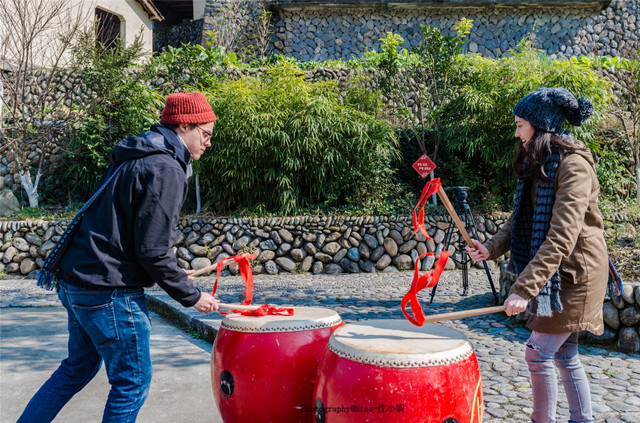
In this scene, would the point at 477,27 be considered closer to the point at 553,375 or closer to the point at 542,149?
the point at 542,149

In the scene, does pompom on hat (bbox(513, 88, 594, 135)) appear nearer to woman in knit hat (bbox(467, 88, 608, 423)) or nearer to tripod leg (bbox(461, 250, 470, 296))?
woman in knit hat (bbox(467, 88, 608, 423))

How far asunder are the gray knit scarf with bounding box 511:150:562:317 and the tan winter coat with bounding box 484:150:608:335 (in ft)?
0.15

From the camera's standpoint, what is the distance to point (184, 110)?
2.26 meters

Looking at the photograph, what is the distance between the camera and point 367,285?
705 centimetres

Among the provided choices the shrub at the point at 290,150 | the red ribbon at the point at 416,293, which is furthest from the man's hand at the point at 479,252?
the shrub at the point at 290,150

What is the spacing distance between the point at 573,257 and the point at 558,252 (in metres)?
0.16

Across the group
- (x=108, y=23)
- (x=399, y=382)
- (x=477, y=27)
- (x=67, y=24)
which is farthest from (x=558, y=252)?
(x=477, y=27)

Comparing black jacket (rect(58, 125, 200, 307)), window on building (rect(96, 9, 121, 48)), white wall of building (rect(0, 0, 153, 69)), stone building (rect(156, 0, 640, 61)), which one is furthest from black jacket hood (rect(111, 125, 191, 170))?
stone building (rect(156, 0, 640, 61))

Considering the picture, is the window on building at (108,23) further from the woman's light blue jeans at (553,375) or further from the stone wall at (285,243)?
the woman's light blue jeans at (553,375)

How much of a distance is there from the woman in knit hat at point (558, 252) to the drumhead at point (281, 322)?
0.76 m

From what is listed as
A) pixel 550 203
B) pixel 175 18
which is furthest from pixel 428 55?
pixel 175 18

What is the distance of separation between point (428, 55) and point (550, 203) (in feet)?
25.4

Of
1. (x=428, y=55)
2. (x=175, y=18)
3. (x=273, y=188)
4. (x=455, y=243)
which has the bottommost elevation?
(x=455, y=243)

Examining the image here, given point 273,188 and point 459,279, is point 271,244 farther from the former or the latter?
point 459,279
